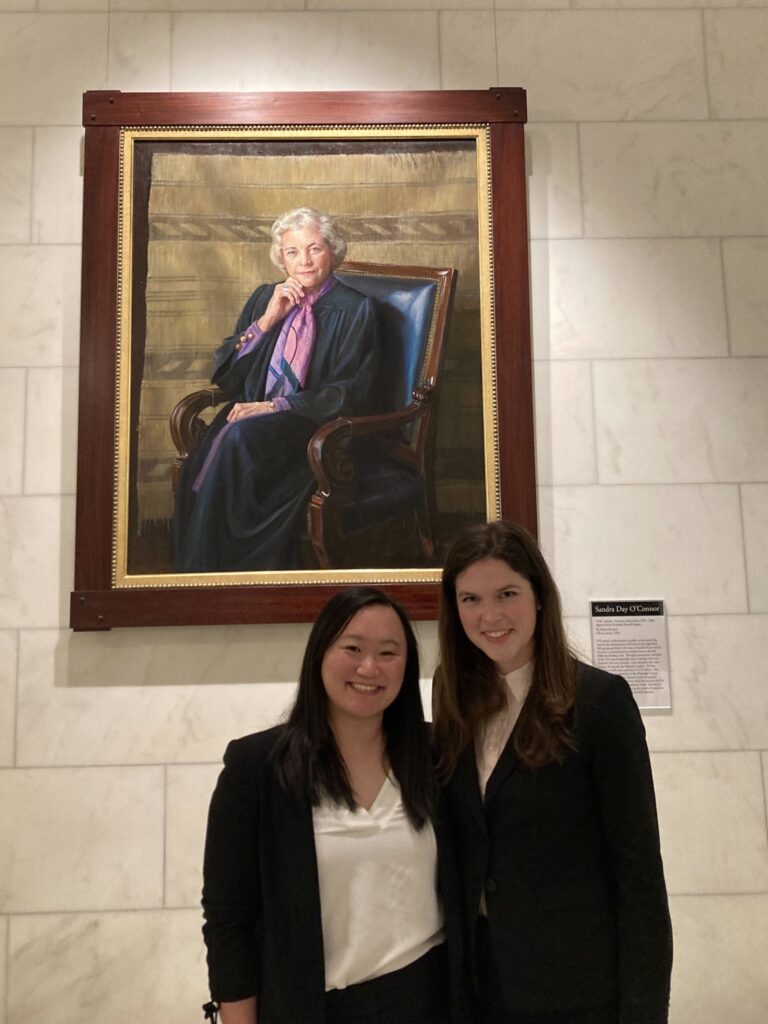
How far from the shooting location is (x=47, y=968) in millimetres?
3061

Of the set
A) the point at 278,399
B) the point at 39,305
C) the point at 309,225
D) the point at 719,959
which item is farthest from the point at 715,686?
the point at 39,305

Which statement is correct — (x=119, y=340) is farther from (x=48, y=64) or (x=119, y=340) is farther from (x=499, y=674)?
(x=499, y=674)

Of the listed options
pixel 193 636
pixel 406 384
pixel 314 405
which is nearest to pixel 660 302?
pixel 406 384

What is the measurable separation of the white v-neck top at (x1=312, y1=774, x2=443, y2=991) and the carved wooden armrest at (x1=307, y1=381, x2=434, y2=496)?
4.96 feet

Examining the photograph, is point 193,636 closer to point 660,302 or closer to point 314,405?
point 314,405

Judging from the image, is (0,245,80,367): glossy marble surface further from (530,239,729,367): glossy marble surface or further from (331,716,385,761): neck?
(331,716,385,761): neck

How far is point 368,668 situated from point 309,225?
1962mm

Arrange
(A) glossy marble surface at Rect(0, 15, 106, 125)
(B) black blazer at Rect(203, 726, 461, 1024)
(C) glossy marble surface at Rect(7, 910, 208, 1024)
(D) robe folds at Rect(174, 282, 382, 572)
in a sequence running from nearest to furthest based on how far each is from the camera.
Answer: (B) black blazer at Rect(203, 726, 461, 1024) < (C) glossy marble surface at Rect(7, 910, 208, 1024) < (D) robe folds at Rect(174, 282, 382, 572) < (A) glossy marble surface at Rect(0, 15, 106, 125)

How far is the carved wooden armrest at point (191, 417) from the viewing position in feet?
10.9

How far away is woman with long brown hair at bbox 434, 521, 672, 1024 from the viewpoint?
1.92m

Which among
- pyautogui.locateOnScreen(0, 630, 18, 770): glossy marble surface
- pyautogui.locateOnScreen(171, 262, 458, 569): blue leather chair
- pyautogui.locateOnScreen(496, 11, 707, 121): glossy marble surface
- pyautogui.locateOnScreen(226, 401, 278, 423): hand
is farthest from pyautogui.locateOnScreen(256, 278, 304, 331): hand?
pyautogui.locateOnScreen(0, 630, 18, 770): glossy marble surface

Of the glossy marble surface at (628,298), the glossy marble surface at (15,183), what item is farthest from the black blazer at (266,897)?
the glossy marble surface at (15,183)

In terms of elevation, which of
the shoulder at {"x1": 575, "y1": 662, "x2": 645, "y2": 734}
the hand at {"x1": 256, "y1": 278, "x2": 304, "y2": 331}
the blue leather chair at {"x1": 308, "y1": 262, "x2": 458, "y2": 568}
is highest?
the hand at {"x1": 256, "y1": 278, "x2": 304, "y2": 331}

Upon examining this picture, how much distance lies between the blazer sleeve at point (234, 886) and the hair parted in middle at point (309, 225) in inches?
79.0
